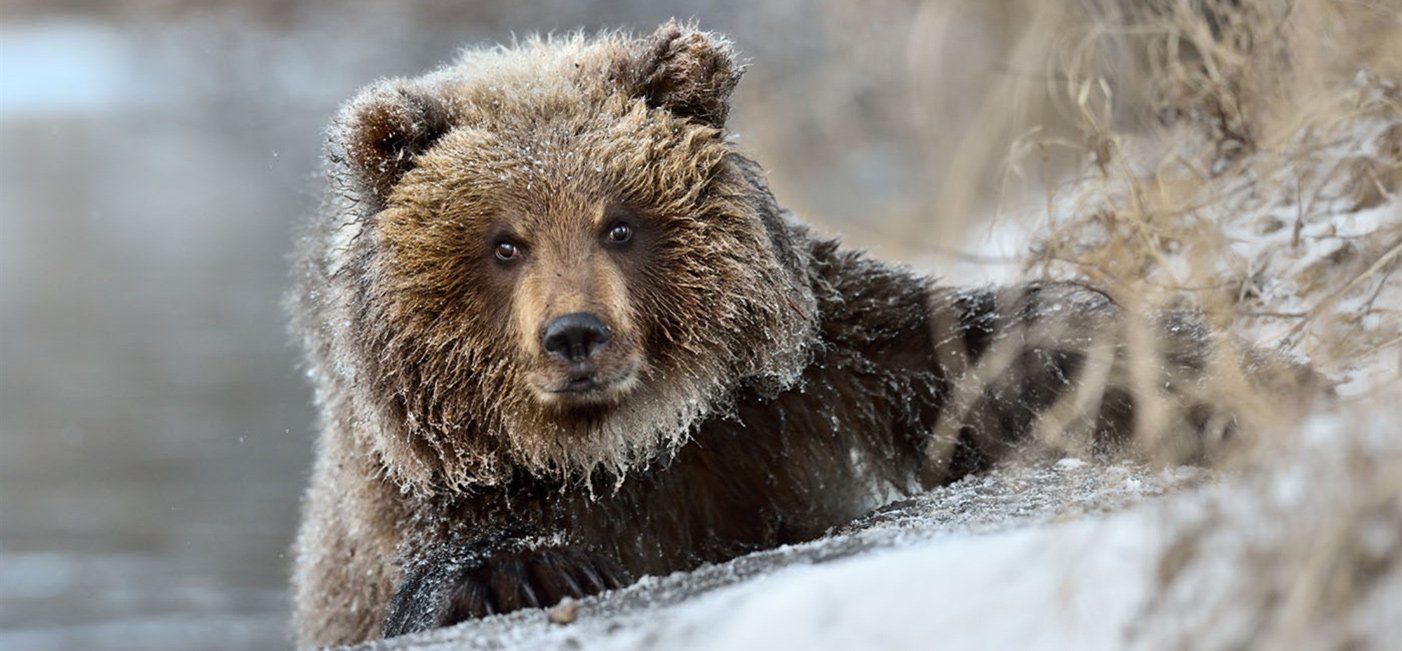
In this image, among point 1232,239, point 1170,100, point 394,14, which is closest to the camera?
point 1232,239

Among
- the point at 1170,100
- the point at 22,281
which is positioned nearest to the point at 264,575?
the point at 1170,100

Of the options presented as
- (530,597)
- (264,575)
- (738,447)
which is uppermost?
(264,575)

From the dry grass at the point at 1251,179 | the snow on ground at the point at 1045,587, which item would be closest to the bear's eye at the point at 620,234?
the snow on ground at the point at 1045,587

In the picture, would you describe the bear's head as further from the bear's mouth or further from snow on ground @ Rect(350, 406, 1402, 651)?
snow on ground @ Rect(350, 406, 1402, 651)

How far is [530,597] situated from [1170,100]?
335cm

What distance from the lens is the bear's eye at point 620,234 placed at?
3.86m

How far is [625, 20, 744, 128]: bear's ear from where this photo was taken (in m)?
3.96

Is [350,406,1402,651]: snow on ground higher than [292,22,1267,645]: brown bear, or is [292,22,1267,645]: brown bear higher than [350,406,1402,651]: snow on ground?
[292,22,1267,645]: brown bear

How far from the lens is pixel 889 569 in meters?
2.48

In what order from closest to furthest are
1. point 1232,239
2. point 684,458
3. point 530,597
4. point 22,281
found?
1. point 530,597
2. point 684,458
3. point 1232,239
4. point 22,281

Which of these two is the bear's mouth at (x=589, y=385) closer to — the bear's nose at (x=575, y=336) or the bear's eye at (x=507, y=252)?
the bear's nose at (x=575, y=336)

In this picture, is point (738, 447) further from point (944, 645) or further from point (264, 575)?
point (264, 575)

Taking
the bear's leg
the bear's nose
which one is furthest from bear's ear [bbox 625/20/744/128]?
the bear's leg

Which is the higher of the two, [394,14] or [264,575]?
[394,14]
